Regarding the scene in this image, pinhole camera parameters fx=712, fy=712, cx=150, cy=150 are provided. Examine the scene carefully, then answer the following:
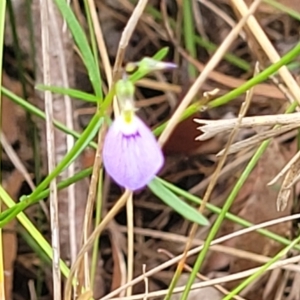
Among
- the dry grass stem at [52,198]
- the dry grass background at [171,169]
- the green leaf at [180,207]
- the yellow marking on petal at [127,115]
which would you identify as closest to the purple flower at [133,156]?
the yellow marking on petal at [127,115]

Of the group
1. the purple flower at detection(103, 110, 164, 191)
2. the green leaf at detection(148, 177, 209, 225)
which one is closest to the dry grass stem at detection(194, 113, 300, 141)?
the green leaf at detection(148, 177, 209, 225)

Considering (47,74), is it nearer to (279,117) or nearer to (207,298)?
(279,117)

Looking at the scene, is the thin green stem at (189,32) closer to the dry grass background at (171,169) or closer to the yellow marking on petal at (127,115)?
the dry grass background at (171,169)

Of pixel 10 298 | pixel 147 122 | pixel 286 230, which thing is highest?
pixel 147 122

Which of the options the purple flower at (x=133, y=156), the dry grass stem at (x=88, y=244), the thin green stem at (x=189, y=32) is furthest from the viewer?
the thin green stem at (x=189, y=32)

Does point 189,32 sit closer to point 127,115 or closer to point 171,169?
point 171,169

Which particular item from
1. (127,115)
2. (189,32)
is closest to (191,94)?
(127,115)

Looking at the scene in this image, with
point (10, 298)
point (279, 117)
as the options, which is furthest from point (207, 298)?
point (279, 117)

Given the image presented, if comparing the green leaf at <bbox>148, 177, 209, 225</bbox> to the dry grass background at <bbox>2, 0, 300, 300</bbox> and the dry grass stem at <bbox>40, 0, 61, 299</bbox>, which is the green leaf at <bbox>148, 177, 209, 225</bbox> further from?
the dry grass background at <bbox>2, 0, 300, 300</bbox>
